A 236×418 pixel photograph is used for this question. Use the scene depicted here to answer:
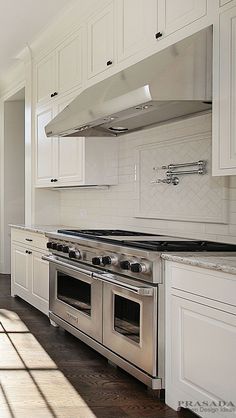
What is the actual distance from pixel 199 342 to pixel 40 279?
2.97m

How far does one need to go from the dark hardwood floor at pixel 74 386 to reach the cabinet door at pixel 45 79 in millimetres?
2662

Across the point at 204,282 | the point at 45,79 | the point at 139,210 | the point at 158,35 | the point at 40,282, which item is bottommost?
the point at 40,282

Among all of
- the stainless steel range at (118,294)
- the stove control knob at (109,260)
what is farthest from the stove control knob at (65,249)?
the stove control knob at (109,260)

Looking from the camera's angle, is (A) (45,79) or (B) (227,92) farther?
(A) (45,79)

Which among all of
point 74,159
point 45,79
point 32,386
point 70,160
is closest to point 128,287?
point 32,386

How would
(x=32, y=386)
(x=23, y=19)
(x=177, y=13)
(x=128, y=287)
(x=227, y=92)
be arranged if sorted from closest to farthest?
(x=227, y=92) < (x=128, y=287) < (x=32, y=386) < (x=177, y=13) < (x=23, y=19)

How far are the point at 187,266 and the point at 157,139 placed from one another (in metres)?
1.75

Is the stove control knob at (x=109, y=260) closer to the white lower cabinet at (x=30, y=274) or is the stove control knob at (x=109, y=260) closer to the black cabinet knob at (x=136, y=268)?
A: the black cabinet knob at (x=136, y=268)

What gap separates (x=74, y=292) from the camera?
14.2 feet

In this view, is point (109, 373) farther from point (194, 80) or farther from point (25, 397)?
point (194, 80)

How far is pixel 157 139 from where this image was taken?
14.4 ft

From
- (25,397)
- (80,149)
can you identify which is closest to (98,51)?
(80,149)

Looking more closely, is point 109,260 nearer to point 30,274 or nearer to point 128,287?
point 128,287

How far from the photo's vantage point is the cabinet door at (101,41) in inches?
179
